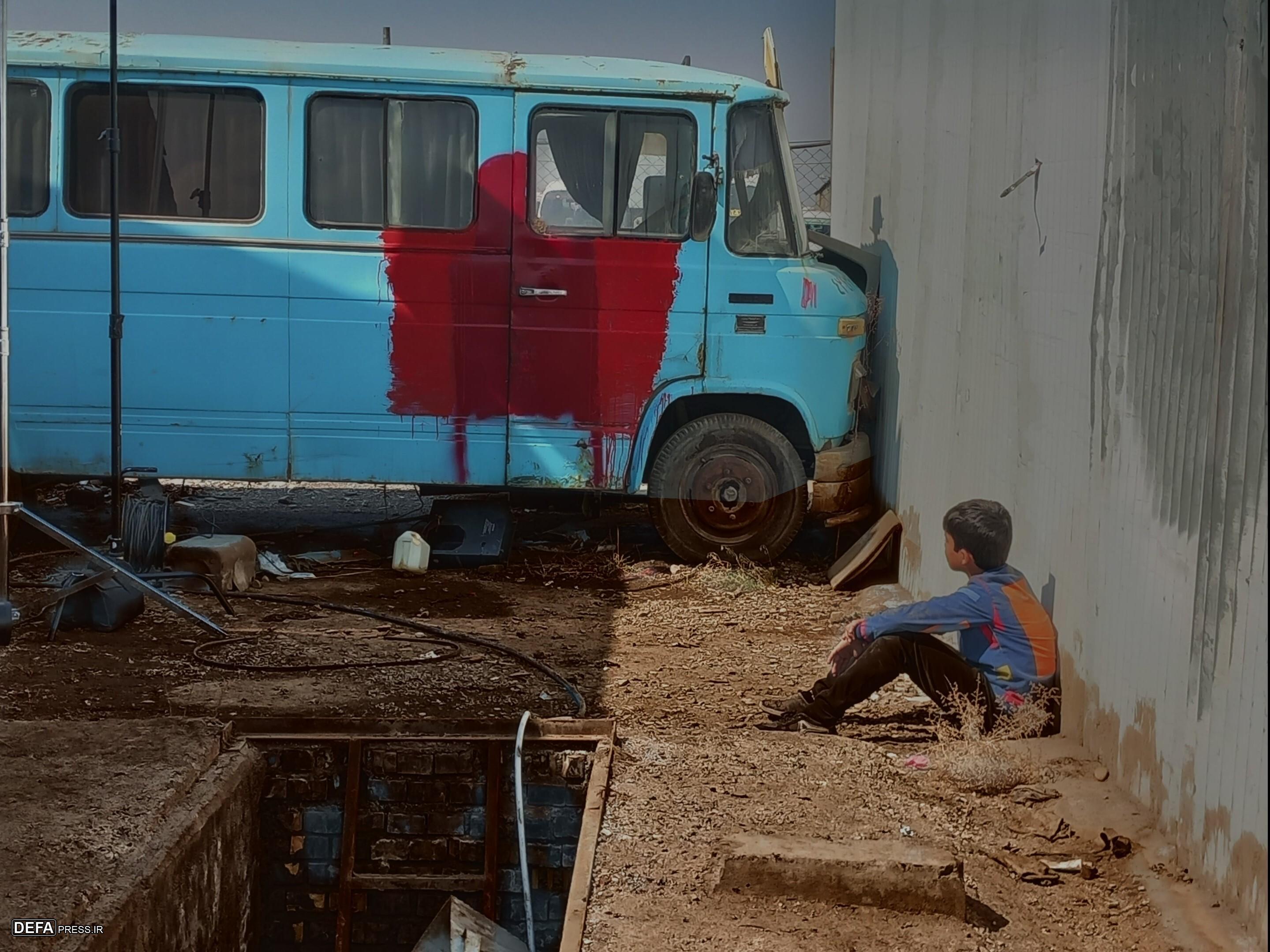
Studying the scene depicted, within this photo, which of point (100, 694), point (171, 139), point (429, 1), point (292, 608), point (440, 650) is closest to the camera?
point (100, 694)

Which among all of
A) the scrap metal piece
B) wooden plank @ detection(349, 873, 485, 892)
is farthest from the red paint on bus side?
the scrap metal piece

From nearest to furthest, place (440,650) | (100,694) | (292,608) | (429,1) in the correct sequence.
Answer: (100,694), (440,650), (292,608), (429,1)

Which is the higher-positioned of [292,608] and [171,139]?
[171,139]

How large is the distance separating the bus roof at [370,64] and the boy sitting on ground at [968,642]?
3539mm

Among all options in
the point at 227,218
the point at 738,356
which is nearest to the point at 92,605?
the point at 227,218

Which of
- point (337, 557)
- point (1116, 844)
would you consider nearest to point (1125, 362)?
point (1116, 844)

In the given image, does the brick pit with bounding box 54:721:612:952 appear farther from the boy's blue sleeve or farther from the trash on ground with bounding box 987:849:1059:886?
the trash on ground with bounding box 987:849:1059:886

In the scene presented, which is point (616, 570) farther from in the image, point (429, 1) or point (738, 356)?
point (429, 1)

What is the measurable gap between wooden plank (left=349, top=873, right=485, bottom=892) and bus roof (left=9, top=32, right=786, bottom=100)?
436cm

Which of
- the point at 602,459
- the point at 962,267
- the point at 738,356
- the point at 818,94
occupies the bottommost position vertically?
the point at 602,459

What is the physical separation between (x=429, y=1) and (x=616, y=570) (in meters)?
7.40

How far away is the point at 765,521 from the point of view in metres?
8.09

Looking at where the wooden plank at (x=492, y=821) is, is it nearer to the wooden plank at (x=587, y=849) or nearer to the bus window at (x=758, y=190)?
the wooden plank at (x=587, y=849)

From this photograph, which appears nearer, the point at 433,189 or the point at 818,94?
the point at 433,189
